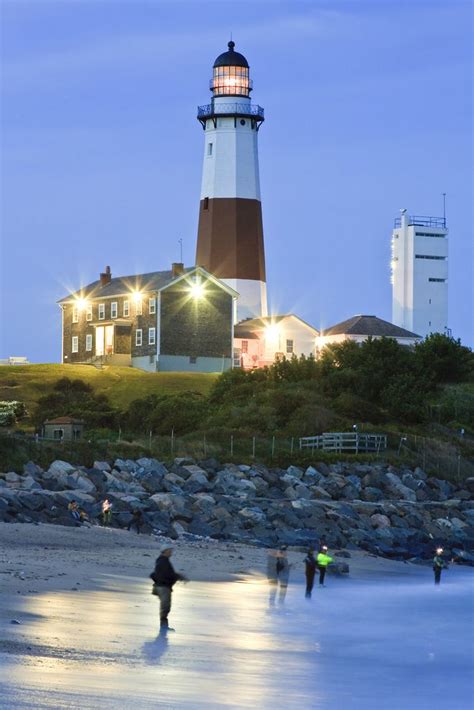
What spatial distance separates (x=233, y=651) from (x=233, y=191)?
5066 centimetres

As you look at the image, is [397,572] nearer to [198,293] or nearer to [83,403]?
[83,403]

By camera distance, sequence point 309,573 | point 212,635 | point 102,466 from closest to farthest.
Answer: point 212,635, point 309,573, point 102,466

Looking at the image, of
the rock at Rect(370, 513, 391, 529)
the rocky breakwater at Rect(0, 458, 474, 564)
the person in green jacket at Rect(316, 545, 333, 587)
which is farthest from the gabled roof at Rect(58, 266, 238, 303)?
the person in green jacket at Rect(316, 545, 333, 587)

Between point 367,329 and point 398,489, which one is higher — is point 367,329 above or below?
above

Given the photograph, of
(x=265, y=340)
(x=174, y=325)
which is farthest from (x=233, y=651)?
(x=265, y=340)

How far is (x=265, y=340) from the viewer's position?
64.7 meters

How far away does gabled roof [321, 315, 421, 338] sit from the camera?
65.6 metres

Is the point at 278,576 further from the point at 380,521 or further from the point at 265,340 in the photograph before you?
the point at 265,340

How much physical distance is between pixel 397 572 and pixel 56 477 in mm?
10167

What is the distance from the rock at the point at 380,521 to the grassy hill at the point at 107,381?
20.5 m

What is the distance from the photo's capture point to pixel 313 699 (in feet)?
41.5

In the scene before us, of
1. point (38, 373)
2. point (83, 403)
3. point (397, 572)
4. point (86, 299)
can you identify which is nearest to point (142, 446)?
point (83, 403)

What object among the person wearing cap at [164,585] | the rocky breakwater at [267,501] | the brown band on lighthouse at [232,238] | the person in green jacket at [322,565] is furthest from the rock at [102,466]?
the brown band on lighthouse at [232,238]

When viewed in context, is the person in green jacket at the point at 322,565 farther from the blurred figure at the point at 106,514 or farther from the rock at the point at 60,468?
the rock at the point at 60,468
